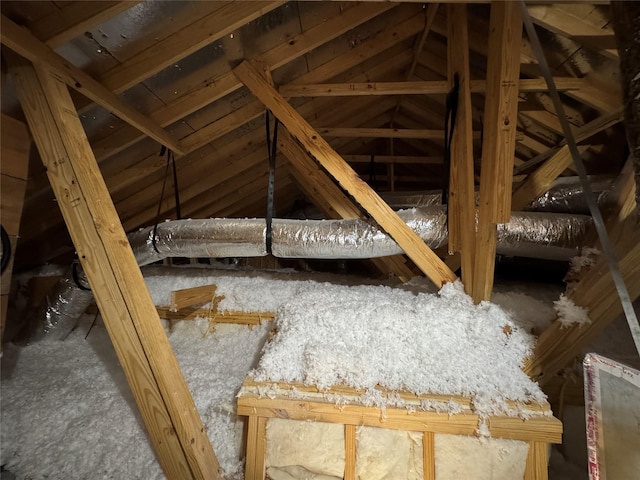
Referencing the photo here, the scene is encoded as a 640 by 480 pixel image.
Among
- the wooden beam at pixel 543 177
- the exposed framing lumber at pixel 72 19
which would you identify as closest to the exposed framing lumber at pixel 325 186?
the wooden beam at pixel 543 177

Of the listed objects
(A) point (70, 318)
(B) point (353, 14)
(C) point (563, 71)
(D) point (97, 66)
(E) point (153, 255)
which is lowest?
(A) point (70, 318)

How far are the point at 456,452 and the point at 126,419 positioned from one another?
53.7 inches

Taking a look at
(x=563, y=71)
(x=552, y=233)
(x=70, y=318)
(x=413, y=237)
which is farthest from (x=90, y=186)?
(x=563, y=71)

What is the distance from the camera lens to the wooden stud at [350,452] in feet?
3.53

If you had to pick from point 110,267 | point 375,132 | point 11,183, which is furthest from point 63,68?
point 375,132

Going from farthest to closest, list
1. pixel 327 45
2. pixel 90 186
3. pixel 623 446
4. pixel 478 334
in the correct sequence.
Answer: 1. pixel 327 45
2. pixel 478 334
3. pixel 90 186
4. pixel 623 446

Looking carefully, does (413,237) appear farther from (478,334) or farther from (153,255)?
(153,255)

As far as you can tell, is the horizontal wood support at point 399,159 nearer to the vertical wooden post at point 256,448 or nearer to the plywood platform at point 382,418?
the plywood platform at point 382,418

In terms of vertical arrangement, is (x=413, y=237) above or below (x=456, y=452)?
above

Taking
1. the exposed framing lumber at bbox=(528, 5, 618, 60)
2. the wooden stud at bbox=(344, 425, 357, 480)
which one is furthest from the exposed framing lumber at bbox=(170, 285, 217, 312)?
the exposed framing lumber at bbox=(528, 5, 618, 60)

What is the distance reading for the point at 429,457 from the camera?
1.05 meters

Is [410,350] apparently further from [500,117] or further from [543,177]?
[543,177]

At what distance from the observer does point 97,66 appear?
44.0 inches

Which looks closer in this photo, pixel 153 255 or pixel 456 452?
pixel 456 452
